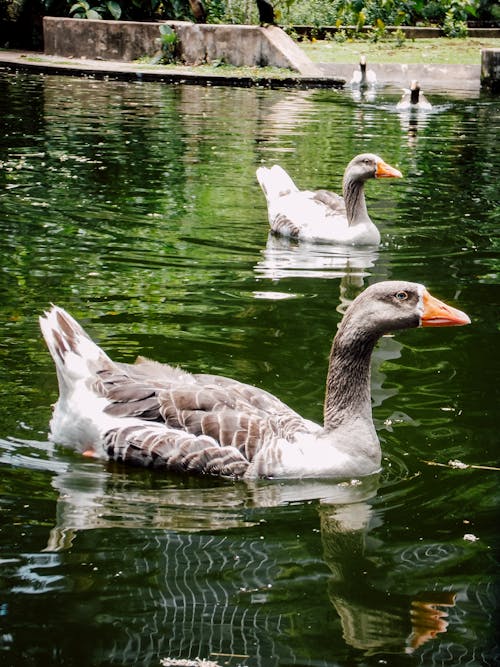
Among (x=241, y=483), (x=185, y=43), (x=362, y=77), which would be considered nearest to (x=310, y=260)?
(x=241, y=483)

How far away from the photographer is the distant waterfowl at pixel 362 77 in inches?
980

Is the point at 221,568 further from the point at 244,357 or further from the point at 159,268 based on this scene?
the point at 159,268

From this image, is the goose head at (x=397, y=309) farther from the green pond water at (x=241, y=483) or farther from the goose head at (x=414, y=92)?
the goose head at (x=414, y=92)

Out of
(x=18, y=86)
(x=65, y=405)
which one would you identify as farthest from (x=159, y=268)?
Result: (x=18, y=86)

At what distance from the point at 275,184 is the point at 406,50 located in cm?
2081

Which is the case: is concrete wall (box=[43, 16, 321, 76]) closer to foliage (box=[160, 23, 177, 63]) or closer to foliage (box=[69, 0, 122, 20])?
foliage (box=[160, 23, 177, 63])

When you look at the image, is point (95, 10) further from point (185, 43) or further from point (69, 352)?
point (69, 352)

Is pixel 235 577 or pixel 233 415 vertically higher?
pixel 233 415

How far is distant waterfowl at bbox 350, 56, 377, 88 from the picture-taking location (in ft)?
81.7

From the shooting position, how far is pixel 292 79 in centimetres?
2455

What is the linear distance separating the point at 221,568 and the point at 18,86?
19.6m

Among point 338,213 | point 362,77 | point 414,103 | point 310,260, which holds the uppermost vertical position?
point 362,77

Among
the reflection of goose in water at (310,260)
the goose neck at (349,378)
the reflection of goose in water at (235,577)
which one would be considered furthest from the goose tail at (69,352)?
the reflection of goose in water at (310,260)

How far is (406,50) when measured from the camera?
31.4 meters
